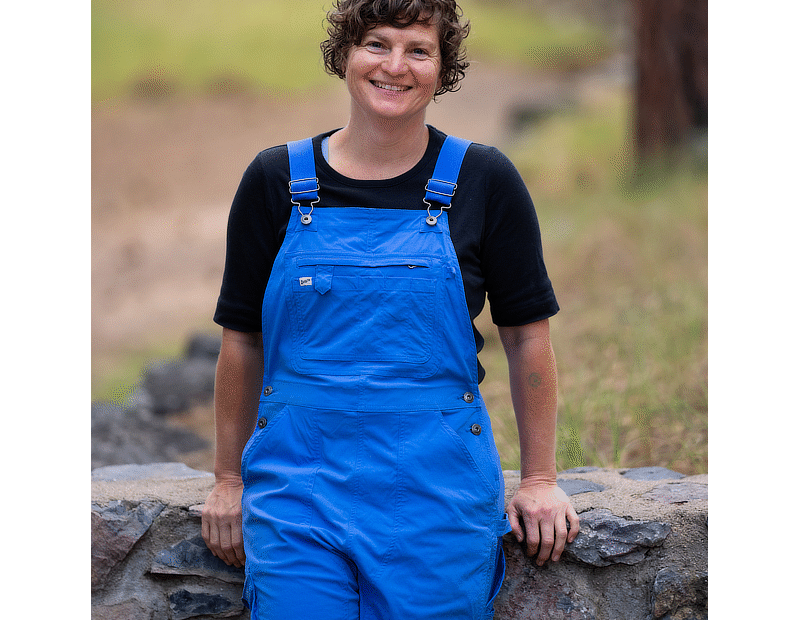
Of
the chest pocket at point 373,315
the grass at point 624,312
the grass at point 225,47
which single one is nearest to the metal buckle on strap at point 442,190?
the chest pocket at point 373,315

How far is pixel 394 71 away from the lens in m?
1.75

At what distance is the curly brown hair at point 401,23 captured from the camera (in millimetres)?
1759

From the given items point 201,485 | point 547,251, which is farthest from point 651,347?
point 201,485

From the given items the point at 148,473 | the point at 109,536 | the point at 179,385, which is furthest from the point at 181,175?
the point at 109,536

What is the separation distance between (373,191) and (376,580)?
2.62 ft

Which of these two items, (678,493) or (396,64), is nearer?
(396,64)

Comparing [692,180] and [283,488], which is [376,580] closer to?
[283,488]

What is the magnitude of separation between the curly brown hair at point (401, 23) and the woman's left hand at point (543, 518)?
96 centimetres

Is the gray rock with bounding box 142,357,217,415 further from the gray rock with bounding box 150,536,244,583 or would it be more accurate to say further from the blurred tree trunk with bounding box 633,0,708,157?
the blurred tree trunk with bounding box 633,0,708,157

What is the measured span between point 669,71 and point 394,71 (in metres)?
6.53

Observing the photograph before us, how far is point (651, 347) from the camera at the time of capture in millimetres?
4082

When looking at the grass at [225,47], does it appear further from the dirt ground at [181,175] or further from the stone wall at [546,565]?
the stone wall at [546,565]

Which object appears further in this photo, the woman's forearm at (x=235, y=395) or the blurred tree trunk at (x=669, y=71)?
the blurred tree trunk at (x=669, y=71)

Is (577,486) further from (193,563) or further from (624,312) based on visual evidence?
(624,312)
